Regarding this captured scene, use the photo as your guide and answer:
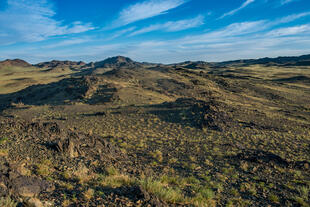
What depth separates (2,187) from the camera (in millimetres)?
5195

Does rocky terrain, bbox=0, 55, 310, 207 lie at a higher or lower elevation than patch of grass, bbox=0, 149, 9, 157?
lower

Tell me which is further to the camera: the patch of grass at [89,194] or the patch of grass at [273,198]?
the patch of grass at [273,198]

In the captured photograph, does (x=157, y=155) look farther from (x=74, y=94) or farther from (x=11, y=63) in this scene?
(x=11, y=63)

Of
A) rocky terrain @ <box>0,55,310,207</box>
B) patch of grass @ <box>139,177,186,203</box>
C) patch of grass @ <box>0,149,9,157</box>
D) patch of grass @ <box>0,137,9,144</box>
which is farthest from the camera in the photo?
patch of grass @ <box>0,137,9,144</box>

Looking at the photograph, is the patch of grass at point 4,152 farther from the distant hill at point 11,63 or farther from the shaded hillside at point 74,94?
the distant hill at point 11,63

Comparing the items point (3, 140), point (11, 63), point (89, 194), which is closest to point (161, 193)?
point (89, 194)

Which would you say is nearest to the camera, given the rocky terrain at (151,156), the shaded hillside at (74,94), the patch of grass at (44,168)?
the rocky terrain at (151,156)

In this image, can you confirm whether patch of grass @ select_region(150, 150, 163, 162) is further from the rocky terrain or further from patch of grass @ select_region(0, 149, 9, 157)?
patch of grass @ select_region(0, 149, 9, 157)

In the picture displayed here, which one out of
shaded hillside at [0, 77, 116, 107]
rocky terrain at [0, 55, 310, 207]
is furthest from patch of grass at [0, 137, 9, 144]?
shaded hillside at [0, 77, 116, 107]

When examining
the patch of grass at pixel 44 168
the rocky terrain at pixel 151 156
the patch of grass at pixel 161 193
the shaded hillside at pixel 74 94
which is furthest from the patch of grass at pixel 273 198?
the shaded hillside at pixel 74 94

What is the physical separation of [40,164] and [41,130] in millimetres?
5543

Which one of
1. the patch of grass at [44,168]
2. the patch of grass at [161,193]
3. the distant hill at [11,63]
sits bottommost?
the patch of grass at [161,193]

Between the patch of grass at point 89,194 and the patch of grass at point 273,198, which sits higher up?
the patch of grass at point 89,194

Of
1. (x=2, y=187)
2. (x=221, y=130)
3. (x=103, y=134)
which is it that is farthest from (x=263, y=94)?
(x=2, y=187)
